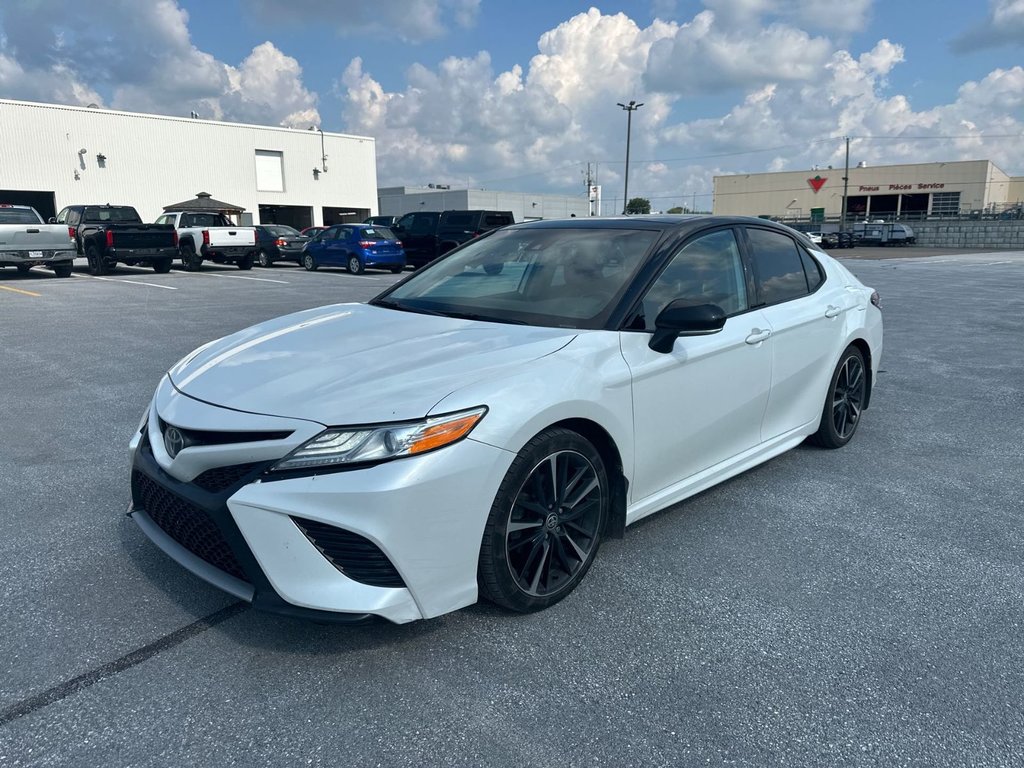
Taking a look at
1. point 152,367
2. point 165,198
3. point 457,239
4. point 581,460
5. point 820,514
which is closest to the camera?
point 581,460

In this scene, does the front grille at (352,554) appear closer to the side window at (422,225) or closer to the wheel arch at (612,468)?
the wheel arch at (612,468)

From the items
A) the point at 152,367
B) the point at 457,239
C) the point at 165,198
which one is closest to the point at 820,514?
the point at 152,367

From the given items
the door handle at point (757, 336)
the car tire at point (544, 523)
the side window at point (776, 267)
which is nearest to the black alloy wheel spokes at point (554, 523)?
the car tire at point (544, 523)

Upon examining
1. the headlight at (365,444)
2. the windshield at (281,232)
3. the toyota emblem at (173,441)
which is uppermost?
the windshield at (281,232)

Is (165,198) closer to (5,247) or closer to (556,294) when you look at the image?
(5,247)

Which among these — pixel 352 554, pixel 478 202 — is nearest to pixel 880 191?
pixel 478 202

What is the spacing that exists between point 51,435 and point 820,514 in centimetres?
493

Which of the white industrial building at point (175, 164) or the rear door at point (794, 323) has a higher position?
the white industrial building at point (175, 164)

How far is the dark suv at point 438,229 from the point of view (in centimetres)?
2272

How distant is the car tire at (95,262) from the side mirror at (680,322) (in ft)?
69.5

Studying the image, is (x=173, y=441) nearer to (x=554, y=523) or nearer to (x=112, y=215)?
(x=554, y=523)

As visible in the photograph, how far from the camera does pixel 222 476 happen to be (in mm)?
2611

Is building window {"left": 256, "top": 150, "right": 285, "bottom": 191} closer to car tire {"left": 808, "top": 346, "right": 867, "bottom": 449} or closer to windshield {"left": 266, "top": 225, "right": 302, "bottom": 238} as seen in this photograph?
windshield {"left": 266, "top": 225, "right": 302, "bottom": 238}

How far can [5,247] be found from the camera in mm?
18156
